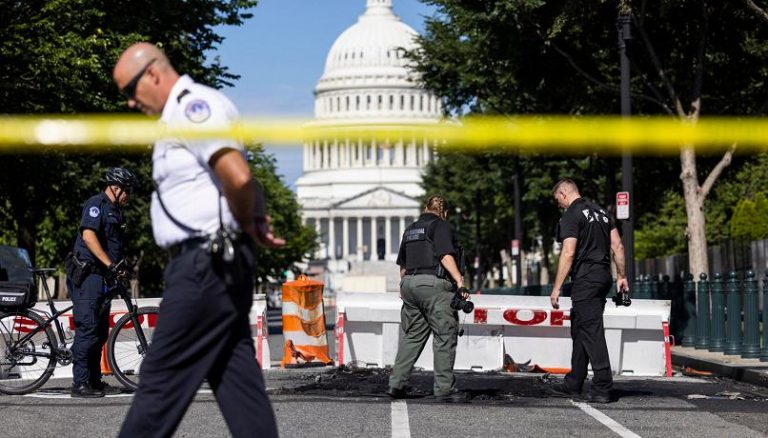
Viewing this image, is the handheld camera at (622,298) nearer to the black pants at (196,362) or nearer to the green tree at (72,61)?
the black pants at (196,362)

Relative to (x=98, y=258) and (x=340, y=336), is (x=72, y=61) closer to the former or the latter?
(x=340, y=336)

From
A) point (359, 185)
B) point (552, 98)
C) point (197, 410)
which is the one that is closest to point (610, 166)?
point (552, 98)

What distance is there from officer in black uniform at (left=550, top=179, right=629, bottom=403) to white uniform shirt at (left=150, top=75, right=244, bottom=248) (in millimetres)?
6899

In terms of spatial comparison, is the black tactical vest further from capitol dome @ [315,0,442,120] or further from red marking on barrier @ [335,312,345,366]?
capitol dome @ [315,0,442,120]

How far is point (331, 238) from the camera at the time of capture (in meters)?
192

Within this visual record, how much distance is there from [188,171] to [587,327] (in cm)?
715

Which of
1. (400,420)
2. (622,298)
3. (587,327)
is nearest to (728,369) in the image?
(622,298)

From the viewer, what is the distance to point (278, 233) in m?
91.1

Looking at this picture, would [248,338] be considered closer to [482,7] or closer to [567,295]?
[567,295]

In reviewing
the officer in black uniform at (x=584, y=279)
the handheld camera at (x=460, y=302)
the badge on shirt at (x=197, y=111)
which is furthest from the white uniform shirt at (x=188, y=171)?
the officer in black uniform at (x=584, y=279)

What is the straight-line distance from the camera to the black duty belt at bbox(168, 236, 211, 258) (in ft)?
19.4

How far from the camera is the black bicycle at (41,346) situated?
1265 centimetres

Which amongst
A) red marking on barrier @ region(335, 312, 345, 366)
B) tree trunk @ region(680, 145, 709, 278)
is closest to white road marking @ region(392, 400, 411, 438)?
red marking on barrier @ region(335, 312, 345, 366)

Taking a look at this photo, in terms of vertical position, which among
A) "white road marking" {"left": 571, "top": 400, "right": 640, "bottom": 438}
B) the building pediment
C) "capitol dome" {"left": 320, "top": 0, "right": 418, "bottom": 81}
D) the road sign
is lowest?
"white road marking" {"left": 571, "top": 400, "right": 640, "bottom": 438}
